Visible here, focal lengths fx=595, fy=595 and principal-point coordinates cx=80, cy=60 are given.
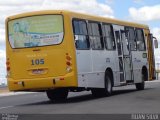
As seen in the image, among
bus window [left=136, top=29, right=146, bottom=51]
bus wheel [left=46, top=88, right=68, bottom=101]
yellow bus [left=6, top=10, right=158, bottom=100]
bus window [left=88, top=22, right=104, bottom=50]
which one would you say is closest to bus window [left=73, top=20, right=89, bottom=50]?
yellow bus [left=6, top=10, right=158, bottom=100]

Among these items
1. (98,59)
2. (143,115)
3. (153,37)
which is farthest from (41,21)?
(153,37)

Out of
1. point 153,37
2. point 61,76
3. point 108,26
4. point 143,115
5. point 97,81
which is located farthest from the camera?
point 153,37

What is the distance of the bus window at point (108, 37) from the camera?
2414 cm

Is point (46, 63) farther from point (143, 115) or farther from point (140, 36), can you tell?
point (140, 36)

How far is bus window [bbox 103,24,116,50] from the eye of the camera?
79.2 feet

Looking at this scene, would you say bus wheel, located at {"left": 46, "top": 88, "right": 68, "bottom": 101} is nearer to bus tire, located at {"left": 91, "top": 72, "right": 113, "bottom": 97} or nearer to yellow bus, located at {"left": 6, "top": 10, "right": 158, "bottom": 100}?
yellow bus, located at {"left": 6, "top": 10, "right": 158, "bottom": 100}

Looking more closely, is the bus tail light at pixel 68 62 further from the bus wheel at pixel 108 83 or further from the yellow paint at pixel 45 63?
the bus wheel at pixel 108 83

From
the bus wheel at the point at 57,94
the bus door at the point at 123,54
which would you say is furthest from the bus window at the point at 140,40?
the bus wheel at the point at 57,94

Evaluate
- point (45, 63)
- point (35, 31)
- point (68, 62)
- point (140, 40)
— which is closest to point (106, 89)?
point (68, 62)

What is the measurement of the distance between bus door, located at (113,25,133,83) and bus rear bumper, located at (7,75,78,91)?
512cm

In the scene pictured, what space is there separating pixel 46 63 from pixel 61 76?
0.79 meters

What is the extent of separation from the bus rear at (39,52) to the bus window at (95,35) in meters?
2.02

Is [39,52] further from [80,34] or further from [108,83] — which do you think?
[108,83]

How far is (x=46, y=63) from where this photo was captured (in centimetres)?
2117
